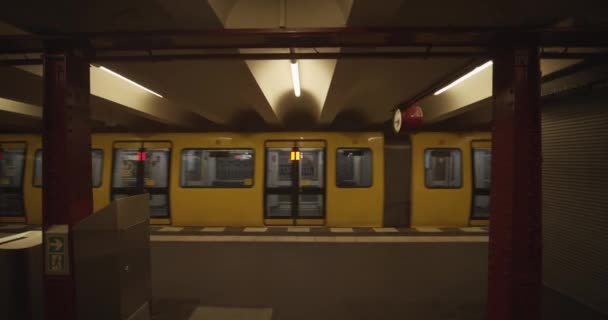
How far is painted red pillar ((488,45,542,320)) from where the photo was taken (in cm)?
223

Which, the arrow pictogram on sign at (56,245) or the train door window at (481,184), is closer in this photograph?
the arrow pictogram on sign at (56,245)

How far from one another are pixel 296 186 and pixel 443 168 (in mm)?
3797

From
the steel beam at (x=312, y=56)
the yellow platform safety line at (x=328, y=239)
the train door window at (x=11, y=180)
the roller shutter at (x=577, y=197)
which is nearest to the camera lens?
the steel beam at (x=312, y=56)

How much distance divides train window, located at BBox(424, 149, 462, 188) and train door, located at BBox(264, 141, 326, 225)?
263 cm

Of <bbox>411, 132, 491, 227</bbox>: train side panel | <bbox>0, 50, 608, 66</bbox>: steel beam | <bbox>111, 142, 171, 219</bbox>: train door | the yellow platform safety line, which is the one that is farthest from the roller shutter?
<bbox>111, 142, 171, 219</bbox>: train door

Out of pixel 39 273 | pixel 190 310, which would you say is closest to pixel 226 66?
pixel 190 310

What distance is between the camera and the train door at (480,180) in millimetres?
7184

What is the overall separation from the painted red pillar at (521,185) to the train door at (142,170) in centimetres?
701

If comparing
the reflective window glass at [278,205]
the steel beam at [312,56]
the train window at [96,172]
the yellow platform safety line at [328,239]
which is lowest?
the yellow platform safety line at [328,239]

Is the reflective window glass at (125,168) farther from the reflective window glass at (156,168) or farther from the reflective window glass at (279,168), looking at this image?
the reflective window glass at (279,168)

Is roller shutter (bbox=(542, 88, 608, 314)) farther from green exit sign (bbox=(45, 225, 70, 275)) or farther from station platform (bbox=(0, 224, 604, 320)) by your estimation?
green exit sign (bbox=(45, 225, 70, 275))

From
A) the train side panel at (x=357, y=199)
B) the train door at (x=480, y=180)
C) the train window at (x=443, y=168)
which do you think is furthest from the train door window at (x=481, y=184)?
the train side panel at (x=357, y=199)

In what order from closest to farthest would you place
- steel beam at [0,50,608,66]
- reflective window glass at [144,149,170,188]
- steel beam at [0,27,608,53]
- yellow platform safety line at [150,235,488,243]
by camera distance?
steel beam at [0,27,608,53], steel beam at [0,50,608,66], yellow platform safety line at [150,235,488,243], reflective window glass at [144,149,170,188]

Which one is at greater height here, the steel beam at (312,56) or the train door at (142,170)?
the steel beam at (312,56)
